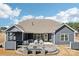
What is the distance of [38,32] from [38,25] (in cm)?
15

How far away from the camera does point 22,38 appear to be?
11.8 meters

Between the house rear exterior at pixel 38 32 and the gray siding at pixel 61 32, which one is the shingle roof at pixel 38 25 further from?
the gray siding at pixel 61 32

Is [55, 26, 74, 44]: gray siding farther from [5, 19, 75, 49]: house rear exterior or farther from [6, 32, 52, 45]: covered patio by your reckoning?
[6, 32, 52, 45]: covered patio

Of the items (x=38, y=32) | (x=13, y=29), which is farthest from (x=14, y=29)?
(x=38, y=32)

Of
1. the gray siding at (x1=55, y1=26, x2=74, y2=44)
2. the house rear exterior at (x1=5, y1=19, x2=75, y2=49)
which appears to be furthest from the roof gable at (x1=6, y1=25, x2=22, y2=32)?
the gray siding at (x1=55, y1=26, x2=74, y2=44)

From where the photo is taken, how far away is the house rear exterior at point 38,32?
11727 millimetres

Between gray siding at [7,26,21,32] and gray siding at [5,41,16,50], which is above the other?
gray siding at [7,26,21,32]

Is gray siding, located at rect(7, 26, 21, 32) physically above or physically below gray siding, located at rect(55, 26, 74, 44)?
above

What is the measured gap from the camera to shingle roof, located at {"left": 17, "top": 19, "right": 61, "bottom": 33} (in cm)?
1176

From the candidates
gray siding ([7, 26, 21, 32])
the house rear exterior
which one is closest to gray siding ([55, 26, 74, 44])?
the house rear exterior

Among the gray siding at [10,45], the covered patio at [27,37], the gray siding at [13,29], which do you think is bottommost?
the gray siding at [10,45]

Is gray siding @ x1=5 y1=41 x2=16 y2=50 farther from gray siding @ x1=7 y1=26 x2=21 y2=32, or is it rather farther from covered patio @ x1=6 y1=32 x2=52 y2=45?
gray siding @ x1=7 y1=26 x2=21 y2=32

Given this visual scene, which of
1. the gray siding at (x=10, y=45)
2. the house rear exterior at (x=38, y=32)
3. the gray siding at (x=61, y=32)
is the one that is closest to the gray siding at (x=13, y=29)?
the house rear exterior at (x=38, y=32)

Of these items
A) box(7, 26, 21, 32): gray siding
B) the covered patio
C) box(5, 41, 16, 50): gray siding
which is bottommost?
box(5, 41, 16, 50): gray siding
